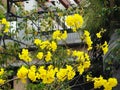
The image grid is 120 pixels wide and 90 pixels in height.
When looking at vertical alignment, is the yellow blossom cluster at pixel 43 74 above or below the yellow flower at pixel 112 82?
above

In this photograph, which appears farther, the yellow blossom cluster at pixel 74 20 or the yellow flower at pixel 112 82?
the yellow blossom cluster at pixel 74 20

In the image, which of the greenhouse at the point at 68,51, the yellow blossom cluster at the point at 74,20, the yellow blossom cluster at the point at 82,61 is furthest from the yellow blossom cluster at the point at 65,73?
the yellow blossom cluster at the point at 74,20

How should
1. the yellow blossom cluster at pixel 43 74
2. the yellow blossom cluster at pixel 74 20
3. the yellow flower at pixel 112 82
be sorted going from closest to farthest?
the yellow blossom cluster at pixel 43 74 → the yellow flower at pixel 112 82 → the yellow blossom cluster at pixel 74 20

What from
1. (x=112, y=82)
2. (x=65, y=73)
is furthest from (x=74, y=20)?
(x=112, y=82)

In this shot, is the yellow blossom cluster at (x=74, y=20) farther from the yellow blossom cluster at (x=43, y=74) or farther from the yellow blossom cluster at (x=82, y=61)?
the yellow blossom cluster at (x=43, y=74)

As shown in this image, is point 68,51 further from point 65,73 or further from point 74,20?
point 65,73

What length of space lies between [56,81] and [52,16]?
156 inches

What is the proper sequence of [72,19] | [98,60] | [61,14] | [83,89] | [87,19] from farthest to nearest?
[61,14], [83,89], [98,60], [87,19], [72,19]

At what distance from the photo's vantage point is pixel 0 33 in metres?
7.22

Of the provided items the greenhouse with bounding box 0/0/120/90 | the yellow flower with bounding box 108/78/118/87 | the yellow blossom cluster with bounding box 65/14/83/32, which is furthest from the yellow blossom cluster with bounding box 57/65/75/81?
the yellow blossom cluster with bounding box 65/14/83/32

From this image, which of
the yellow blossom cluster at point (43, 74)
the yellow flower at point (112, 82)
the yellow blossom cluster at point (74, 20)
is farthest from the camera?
the yellow blossom cluster at point (74, 20)

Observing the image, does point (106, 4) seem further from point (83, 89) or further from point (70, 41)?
point (70, 41)

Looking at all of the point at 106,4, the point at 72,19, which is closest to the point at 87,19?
the point at 106,4

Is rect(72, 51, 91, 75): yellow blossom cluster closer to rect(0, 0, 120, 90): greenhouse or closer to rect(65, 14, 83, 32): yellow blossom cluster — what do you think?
rect(0, 0, 120, 90): greenhouse
